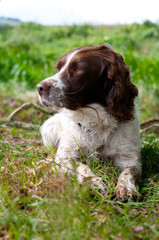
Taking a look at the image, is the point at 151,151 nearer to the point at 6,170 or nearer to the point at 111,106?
the point at 111,106

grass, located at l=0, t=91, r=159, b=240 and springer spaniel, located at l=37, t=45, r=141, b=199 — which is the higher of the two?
springer spaniel, located at l=37, t=45, r=141, b=199

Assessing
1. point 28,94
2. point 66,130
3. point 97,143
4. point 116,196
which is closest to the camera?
point 116,196

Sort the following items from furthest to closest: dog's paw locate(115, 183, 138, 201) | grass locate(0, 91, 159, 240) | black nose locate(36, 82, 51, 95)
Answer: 1. black nose locate(36, 82, 51, 95)
2. dog's paw locate(115, 183, 138, 201)
3. grass locate(0, 91, 159, 240)

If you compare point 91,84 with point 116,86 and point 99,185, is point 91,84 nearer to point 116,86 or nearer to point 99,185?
point 116,86

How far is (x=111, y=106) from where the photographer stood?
238 cm

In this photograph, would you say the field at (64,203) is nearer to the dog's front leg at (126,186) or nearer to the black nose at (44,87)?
the dog's front leg at (126,186)

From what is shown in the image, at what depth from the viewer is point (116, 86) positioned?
2.35 m

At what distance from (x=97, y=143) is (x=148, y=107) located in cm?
450

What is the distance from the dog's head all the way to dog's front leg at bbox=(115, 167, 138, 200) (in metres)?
0.47

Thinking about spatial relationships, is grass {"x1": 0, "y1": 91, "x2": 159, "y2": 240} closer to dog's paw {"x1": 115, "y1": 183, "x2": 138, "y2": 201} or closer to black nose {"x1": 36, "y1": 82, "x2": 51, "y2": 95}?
dog's paw {"x1": 115, "y1": 183, "x2": 138, "y2": 201}

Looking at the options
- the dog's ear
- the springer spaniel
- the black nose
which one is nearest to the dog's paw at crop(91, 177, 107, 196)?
the springer spaniel

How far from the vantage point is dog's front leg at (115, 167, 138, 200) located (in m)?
2.02

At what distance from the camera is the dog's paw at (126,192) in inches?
78.8

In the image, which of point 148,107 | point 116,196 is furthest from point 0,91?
point 116,196
